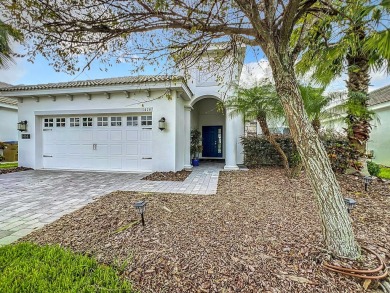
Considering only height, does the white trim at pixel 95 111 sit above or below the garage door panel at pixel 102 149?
above

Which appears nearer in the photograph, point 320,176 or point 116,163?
point 320,176

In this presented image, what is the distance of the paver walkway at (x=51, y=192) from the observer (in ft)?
12.8

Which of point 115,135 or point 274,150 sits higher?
point 115,135

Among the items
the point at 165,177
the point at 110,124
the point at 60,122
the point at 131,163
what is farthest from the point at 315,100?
the point at 60,122

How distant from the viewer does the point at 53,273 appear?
2346 mm

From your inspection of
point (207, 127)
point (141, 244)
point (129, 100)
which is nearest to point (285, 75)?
point (141, 244)

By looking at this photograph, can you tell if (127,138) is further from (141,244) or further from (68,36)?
(141,244)

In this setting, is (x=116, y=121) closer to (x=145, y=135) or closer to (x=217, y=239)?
(x=145, y=135)

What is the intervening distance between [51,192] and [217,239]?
5257 millimetres

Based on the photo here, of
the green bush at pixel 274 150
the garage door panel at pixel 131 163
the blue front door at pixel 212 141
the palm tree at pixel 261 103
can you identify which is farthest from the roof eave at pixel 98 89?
the blue front door at pixel 212 141

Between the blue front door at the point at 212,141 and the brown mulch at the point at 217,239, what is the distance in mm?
9929

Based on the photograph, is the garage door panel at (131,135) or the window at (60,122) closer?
the garage door panel at (131,135)

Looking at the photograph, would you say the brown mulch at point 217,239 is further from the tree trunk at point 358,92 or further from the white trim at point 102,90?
the white trim at point 102,90

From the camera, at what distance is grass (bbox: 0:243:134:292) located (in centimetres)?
213
